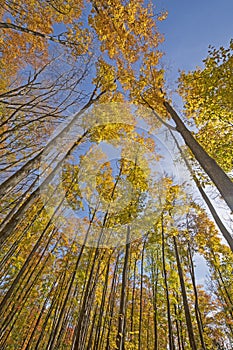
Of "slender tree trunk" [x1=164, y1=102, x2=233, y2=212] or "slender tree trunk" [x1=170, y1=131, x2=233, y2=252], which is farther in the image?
"slender tree trunk" [x1=170, y1=131, x2=233, y2=252]

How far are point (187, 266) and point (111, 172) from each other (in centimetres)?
630

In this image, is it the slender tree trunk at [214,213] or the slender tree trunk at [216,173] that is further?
the slender tree trunk at [214,213]

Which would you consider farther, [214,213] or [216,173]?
[214,213]

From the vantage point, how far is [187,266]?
9.65 m

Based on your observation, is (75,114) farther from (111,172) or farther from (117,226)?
(117,226)

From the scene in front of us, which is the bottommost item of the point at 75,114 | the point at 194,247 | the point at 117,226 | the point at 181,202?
the point at 117,226

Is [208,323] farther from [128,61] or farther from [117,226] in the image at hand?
[128,61]

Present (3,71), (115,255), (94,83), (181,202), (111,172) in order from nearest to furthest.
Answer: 1. (3,71)
2. (94,83)
3. (111,172)
4. (115,255)
5. (181,202)

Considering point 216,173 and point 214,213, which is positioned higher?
point 214,213

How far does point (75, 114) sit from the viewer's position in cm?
565

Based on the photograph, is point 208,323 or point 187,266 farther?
point 208,323

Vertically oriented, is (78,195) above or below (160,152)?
below

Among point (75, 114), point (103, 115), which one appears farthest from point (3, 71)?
point (103, 115)

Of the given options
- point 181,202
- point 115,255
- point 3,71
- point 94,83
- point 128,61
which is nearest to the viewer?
point 3,71
